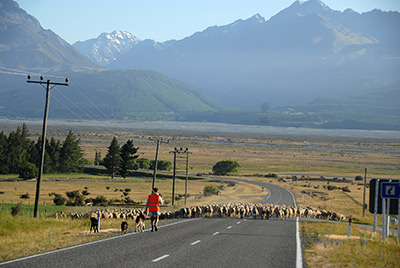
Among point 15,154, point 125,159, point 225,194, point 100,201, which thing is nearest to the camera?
point 100,201

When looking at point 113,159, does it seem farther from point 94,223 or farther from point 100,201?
point 94,223

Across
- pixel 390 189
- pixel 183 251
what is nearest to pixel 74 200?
pixel 390 189

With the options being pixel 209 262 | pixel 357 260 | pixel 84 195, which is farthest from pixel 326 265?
pixel 84 195

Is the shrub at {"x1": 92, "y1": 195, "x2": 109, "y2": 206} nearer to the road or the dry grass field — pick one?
the dry grass field

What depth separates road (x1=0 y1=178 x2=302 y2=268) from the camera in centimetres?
1566

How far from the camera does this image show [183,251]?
59.9ft

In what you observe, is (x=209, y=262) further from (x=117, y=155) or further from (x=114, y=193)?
(x=117, y=155)

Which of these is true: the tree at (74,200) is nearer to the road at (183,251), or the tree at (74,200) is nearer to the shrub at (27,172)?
the shrub at (27,172)

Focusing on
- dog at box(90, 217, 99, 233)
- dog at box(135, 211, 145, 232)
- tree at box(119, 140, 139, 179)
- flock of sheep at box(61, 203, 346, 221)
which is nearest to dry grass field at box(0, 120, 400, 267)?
dog at box(90, 217, 99, 233)

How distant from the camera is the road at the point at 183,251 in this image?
15.7m

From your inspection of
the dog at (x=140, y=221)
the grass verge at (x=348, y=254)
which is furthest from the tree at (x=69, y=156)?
the grass verge at (x=348, y=254)

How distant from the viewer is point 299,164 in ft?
535

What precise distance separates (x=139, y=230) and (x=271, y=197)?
57576 millimetres

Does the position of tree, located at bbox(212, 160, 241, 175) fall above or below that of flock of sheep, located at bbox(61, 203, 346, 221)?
above
